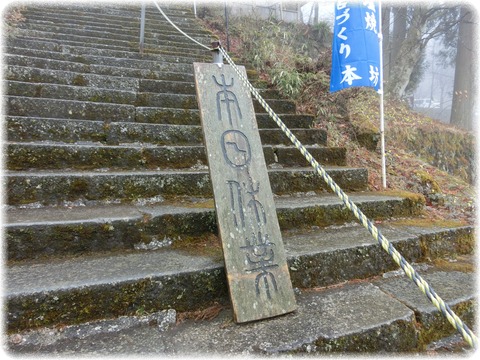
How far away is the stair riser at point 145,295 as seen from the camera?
121 cm

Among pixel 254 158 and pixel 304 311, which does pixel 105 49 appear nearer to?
pixel 254 158

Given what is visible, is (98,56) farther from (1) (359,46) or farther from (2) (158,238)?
(1) (359,46)

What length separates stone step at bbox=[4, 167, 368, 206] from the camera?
69.9 inches

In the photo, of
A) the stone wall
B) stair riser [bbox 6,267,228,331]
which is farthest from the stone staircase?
the stone wall

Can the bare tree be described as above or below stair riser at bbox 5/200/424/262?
above

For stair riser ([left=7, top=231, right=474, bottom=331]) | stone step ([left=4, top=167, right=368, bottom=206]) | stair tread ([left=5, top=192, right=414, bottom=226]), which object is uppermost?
stone step ([left=4, top=167, right=368, bottom=206])

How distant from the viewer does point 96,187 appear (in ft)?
6.33

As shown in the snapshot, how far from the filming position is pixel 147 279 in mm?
1360

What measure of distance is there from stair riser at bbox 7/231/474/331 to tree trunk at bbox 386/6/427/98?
8115 millimetres

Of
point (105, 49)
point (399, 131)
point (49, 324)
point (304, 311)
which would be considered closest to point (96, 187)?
point (49, 324)

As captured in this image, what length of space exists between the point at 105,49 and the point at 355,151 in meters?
3.65

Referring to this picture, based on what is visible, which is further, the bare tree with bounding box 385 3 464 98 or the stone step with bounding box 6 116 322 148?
the bare tree with bounding box 385 3 464 98

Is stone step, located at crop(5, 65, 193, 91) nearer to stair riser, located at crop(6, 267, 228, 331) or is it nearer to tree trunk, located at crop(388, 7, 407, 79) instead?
stair riser, located at crop(6, 267, 228, 331)

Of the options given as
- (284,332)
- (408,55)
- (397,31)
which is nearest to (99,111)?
(284,332)
